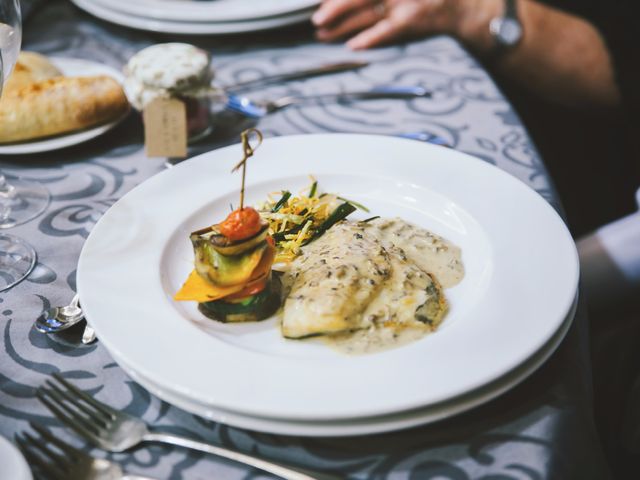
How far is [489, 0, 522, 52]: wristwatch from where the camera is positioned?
1.97 m

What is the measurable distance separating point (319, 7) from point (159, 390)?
151 cm

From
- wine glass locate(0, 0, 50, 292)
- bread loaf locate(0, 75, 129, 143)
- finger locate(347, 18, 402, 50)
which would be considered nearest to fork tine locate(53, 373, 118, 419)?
wine glass locate(0, 0, 50, 292)

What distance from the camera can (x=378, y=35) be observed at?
1.88 metres

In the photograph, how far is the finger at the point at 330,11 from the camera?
190 cm

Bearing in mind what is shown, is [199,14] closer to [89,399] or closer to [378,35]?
[378,35]

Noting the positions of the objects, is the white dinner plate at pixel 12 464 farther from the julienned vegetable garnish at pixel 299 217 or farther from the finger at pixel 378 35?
the finger at pixel 378 35

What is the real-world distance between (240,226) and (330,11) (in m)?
1.18

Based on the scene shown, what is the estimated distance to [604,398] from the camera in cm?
170

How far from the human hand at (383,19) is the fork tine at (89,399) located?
140 cm

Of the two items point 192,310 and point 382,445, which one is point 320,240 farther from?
point 382,445

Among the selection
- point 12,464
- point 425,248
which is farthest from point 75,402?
point 425,248

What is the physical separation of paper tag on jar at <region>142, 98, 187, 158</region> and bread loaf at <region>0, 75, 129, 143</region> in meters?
0.17

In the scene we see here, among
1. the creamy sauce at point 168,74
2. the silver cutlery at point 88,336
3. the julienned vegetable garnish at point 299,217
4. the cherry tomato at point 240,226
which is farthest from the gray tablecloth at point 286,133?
the julienned vegetable garnish at point 299,217

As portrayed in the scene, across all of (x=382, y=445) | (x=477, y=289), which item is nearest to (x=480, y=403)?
(x=382, y=445)
